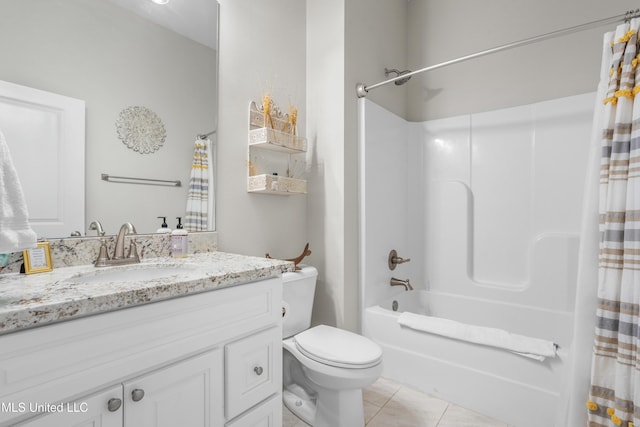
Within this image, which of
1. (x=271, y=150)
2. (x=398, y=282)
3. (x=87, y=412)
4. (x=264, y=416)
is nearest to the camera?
(x=87, y=412)

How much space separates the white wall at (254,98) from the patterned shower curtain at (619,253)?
149 centimetres

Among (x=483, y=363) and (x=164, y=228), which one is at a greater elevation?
(x=164, y=228)

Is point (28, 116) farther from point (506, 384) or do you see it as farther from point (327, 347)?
point (506, 384)

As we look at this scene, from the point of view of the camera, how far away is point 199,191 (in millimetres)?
1537

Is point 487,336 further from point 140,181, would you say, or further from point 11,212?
point 11,212

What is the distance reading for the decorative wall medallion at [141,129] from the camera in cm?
129

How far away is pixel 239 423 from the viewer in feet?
3.39

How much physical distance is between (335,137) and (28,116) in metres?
1.46

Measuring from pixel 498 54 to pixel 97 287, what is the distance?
2.81 meters

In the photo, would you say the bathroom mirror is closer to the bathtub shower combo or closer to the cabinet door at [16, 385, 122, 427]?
the cabinet door at [16, 385, 122, 427]

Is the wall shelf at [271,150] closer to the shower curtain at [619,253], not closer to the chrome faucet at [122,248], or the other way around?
the chrome faucet at [122,248]

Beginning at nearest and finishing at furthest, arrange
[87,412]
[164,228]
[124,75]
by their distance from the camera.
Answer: [87,412] → [124,75] → [164,228]

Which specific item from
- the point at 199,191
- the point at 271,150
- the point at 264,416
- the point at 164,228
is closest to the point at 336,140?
the point at 271,150

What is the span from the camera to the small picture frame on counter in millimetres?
994
